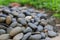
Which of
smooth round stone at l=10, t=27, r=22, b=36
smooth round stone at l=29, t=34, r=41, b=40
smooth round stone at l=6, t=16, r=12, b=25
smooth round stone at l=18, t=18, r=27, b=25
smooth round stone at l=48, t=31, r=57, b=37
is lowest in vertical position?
smooth round stone at l=48, t=31, r=57, b=37

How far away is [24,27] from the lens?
2947 millimetres

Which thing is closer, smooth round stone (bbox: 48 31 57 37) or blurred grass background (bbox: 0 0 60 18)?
smooth round stone (bbox: 48 31 57 37)

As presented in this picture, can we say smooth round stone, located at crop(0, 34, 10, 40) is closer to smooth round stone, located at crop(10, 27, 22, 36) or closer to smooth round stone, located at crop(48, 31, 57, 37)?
smooth round stone, located at crop(10, 27, 22, 36)

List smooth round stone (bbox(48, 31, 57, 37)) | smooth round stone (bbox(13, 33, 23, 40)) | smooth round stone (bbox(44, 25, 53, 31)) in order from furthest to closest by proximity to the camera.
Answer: smooth round stone (bbox(44, 25, 53, 31)) → smooth round stone (bbox(48, 31, 57, 37)) → smooth round stone (bbox(13, 33, 23, 40))

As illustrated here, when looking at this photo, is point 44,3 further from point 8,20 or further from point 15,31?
point 15,31

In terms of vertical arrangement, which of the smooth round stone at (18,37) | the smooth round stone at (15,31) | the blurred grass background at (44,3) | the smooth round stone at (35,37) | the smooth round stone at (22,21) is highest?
the blurred grass background at (44,3)

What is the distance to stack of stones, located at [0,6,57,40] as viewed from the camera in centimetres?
268

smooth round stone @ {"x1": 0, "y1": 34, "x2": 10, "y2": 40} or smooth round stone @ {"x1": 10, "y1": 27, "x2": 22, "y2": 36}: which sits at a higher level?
smooth round stone @ {"x1": 10, "y1": 27, "x2": 22, "y2": 36}

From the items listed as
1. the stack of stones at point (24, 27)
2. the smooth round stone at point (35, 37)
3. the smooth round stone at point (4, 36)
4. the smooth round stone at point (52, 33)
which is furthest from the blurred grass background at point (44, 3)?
→ the smooth round stone at point (4, 36)

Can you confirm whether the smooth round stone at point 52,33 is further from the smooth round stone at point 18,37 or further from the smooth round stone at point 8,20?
the smooth round stone at point 8,20

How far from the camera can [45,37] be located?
2.83 metres

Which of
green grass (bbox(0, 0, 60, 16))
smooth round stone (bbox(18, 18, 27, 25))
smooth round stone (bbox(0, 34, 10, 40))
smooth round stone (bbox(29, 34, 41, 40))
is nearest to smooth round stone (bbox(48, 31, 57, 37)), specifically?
smooth round stone (bbox(29, 34, 41, 40))

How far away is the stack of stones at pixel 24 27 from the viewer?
2.68m

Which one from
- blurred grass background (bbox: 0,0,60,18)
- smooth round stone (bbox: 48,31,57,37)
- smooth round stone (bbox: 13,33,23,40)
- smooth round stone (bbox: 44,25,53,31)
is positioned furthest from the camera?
blurred grass background (bbox: 0,0,60,18)
